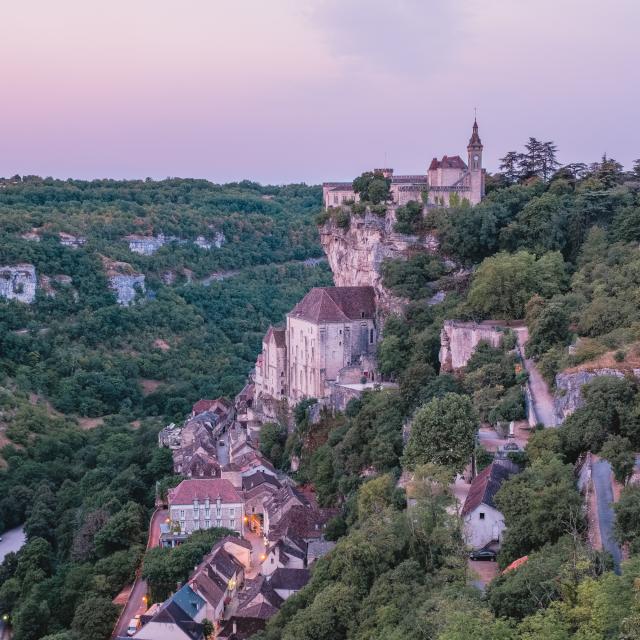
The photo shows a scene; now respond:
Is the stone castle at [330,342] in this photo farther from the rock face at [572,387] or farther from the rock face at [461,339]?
the rock face at [572,387]

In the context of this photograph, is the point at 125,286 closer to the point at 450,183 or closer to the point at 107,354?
the point at 107,354

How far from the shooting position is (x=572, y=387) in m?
30.6

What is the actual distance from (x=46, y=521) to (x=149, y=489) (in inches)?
245

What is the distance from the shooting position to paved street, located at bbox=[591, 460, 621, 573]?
2155cm

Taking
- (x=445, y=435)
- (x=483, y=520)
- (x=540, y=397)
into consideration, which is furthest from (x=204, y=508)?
(x=483, y=520)

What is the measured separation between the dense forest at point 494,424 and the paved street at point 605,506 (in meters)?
0.51

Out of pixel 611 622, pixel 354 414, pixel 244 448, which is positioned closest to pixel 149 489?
pixel 244 448

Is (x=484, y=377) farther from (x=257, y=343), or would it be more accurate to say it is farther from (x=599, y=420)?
(x=257, y=343)

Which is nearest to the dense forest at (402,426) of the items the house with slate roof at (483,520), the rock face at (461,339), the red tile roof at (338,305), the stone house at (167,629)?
the house with slate roof at (483,520)

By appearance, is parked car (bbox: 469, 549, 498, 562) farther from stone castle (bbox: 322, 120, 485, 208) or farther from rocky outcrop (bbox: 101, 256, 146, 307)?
rocky outcrop (bbox: 101, 256, 146, 307)

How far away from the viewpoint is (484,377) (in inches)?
1487

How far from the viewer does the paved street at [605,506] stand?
21547 mm

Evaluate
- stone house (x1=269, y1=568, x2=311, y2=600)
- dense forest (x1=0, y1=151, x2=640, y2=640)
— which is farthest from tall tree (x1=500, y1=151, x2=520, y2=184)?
stone house (x1=269, y1=568, x2=311, y2=600)

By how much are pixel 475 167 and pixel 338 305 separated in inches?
505
